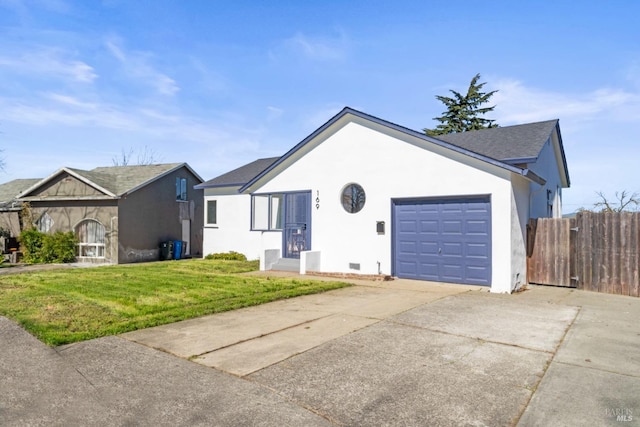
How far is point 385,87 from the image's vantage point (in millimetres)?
15992

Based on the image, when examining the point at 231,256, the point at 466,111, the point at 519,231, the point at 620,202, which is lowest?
the point at 231,256

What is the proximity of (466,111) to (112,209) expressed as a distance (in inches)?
1245

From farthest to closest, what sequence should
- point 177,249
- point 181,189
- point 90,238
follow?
1. point 181,189
2. point 177,249
3. point 90,238

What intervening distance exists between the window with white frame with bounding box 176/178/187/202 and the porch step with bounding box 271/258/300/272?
33.5 feet

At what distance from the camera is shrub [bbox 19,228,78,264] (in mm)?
18203

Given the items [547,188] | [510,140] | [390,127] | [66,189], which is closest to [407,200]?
[390,127]

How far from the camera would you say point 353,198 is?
1291 centimetres

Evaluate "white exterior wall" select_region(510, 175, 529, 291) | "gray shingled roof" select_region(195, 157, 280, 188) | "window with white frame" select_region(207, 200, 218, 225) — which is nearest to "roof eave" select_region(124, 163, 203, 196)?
"gray shingled roof" select_region(195, 157, 280, 188)

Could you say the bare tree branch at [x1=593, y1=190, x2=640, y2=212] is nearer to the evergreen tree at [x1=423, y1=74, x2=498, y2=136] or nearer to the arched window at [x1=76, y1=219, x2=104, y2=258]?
the evergreen tree at [x1=423, y1=74, x2=498, y2=136]

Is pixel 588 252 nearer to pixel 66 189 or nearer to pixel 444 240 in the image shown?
pixel 444 240

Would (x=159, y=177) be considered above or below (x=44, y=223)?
above

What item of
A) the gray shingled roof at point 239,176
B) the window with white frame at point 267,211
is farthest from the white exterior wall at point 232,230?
the window with white frame at point 267,211

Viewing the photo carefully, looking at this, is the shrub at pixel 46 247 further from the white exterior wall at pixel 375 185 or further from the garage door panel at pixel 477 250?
the garage door panel at pixel 477 250

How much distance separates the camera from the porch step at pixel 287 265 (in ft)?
46.0
